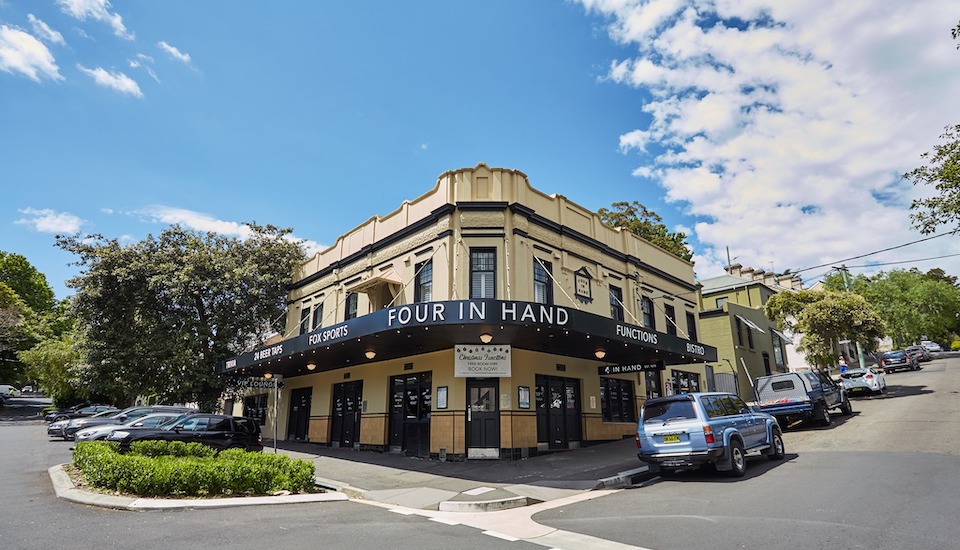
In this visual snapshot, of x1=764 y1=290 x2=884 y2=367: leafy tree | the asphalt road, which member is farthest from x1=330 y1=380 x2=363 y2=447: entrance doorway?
x1=764 y1=290 x2=884 y2=367: leafy tree

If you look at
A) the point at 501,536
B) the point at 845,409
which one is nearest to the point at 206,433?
the point at 501,536

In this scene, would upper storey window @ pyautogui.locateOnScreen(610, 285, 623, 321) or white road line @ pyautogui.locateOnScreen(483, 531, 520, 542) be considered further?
upper storey window @ pyautogui.locateOnScreen(610, 285, 623, 321)

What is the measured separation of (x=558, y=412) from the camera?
1755cm

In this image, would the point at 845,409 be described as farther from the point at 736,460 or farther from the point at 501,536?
the point at 501,536

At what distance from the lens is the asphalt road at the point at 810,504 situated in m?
6.30

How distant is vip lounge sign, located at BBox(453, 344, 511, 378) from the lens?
15.1 m

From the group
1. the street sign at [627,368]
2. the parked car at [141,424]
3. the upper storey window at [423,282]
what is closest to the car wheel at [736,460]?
the street sign at [627,368]

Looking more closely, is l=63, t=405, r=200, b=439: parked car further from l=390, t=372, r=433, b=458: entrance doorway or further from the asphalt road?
the asphalt road

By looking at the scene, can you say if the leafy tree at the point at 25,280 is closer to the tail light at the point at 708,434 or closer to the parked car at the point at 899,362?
the tail light at the point at 708,434

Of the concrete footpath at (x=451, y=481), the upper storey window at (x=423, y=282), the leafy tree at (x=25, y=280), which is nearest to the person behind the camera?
the concrete footpath at (x=451, y=481)

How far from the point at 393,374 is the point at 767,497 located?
1283 centimetres

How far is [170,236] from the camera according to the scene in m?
28.0

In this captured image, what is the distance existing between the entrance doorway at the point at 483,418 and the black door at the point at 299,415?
1139 cm

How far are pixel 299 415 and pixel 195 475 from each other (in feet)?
53.8
